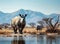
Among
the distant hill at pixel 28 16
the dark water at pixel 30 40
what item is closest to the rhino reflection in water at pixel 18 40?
the dark water at pixel 30 40

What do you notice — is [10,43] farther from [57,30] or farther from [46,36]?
[57,30]

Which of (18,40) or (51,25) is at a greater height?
(51,25)

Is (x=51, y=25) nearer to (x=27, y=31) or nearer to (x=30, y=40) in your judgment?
Answer: (x=27, y=31)

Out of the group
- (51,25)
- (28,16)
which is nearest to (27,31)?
(28,16)

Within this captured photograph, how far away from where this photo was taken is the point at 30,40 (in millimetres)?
3396

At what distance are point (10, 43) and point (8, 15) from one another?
71 cm

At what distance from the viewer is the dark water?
10.8 feet

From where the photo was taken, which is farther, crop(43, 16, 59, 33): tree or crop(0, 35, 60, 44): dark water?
crop(43, 16, 59, 33): tree

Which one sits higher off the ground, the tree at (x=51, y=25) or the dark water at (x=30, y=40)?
the tree at (x=51, y=25)

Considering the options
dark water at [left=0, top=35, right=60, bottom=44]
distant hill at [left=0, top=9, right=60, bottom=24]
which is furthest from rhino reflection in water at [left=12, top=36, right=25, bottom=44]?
distant hill at [left=0, top=9, right=60, bottom=24]

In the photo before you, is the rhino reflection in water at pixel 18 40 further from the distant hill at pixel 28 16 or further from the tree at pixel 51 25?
the tree at pixel 51 25

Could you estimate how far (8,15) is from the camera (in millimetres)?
3680

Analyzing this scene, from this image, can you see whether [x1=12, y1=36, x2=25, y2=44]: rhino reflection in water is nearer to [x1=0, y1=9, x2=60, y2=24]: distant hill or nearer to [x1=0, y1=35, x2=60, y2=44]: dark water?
[x1=0, y1=35, x2=60, y2=44]: dark water

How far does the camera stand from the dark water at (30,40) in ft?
10.8
